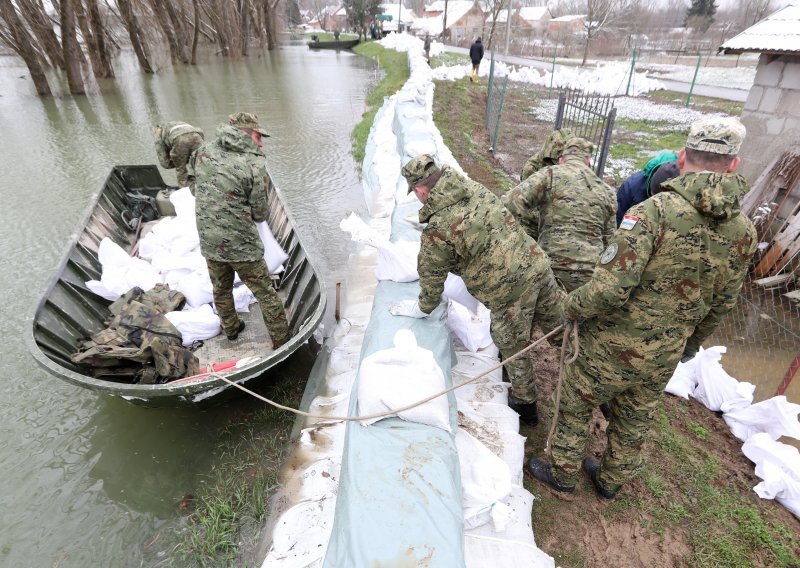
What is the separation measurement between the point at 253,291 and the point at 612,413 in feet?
9.15

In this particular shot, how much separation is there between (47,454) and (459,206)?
349cm

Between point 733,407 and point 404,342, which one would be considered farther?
point 733,407

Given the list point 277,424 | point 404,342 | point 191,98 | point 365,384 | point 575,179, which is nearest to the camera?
point 365,384

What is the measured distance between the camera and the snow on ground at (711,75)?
17.5 meters

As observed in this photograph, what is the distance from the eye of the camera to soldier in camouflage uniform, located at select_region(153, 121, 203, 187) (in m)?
4.75

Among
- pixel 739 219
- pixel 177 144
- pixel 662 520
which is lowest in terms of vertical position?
pixel 662 520

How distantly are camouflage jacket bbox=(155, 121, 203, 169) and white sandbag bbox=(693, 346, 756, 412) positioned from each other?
Answer: 5370 millimetres

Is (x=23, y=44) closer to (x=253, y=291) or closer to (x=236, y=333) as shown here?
(x=236, y=333)

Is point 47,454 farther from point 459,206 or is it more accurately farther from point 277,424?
point 459,206

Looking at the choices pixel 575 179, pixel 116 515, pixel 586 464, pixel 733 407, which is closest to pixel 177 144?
pixel 116 515

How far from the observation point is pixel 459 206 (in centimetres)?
256

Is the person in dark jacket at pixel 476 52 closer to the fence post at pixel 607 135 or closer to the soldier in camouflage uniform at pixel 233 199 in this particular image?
the fence post at pixel 607 135

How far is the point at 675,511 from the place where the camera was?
101 inches

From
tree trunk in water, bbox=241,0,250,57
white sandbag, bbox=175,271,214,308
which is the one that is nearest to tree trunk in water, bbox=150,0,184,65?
tree trunk in water, bbox=241,0,250,57
